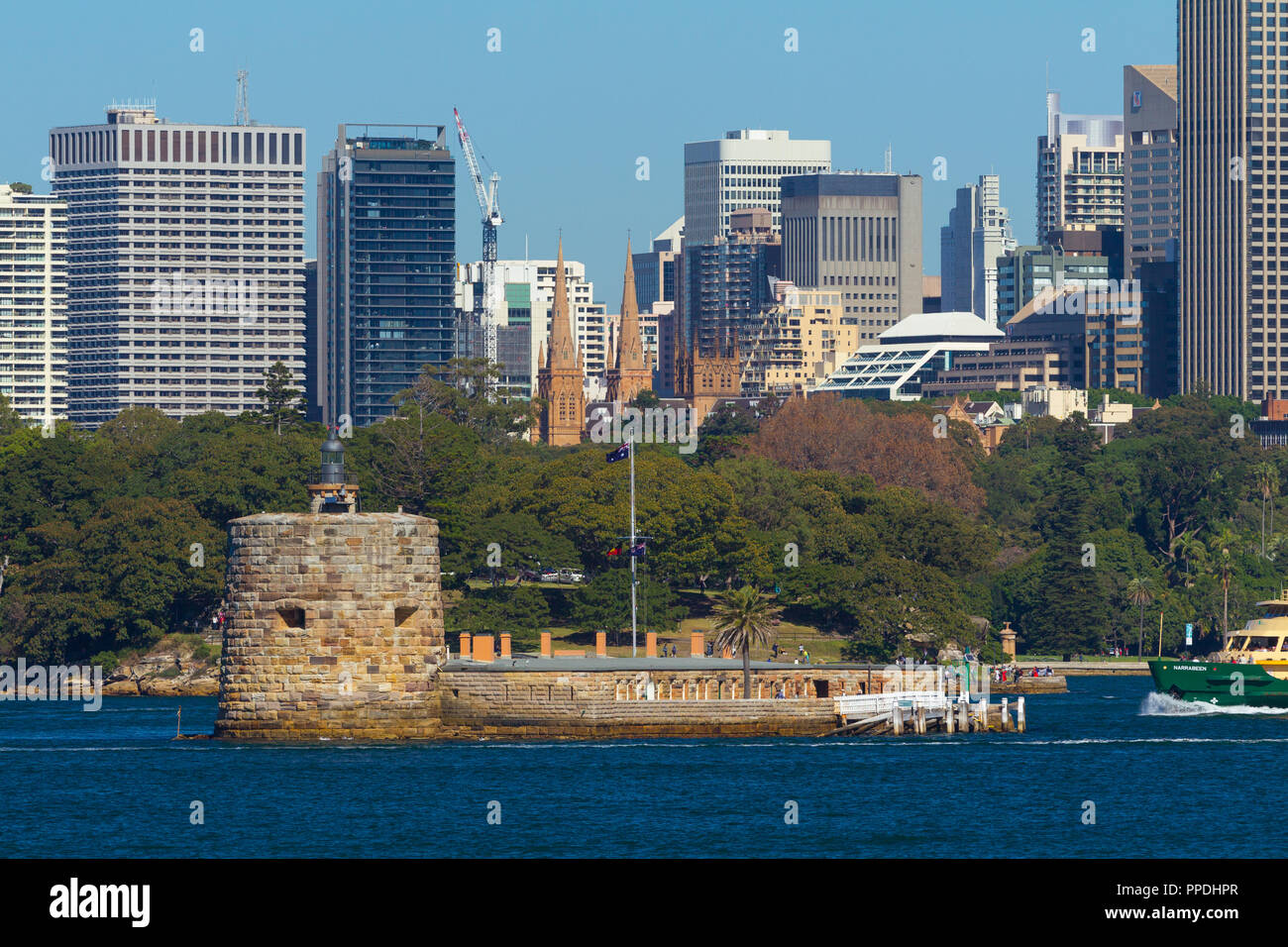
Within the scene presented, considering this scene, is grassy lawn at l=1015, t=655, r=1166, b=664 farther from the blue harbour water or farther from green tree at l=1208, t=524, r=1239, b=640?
the blue harbour water

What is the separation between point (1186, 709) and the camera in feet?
289

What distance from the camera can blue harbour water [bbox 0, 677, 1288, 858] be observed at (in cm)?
4959

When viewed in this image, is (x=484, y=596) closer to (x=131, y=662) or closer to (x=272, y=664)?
(x=131, y=662)

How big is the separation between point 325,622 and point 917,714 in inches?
811

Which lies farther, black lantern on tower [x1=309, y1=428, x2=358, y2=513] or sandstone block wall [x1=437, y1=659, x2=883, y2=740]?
sandstone block wall [x1=437, y1=659, x2=883, y2=740]

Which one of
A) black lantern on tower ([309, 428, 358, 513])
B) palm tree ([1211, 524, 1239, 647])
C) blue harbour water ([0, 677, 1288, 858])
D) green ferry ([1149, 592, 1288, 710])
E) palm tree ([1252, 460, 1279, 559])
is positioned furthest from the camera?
palm tree ([1252, 460, 1279, 559])

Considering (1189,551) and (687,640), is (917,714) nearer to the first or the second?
(687,640)

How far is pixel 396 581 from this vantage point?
6331 cm

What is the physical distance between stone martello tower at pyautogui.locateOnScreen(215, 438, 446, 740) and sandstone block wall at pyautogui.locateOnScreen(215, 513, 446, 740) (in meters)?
0.03

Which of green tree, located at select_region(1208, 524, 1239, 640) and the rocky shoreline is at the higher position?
green tree, located at select_region(1208, 524, 1239, 640)

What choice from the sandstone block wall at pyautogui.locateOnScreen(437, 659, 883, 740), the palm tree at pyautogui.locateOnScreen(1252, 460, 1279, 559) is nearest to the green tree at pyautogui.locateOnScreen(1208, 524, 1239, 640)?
the palm tree at pyautogui.locateOnScreen(1252, 460, 1279, 559)

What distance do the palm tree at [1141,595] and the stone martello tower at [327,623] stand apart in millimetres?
89735

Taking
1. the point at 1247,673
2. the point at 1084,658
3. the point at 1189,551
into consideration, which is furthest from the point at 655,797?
the point at 1189,551
